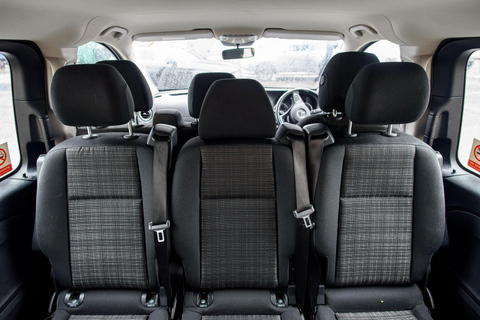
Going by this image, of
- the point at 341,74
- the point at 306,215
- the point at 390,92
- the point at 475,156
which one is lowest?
the point at 306,215

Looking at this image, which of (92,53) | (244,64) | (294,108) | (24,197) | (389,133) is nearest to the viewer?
Result: (389,133)

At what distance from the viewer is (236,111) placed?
1411 millimetres

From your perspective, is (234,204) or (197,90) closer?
(234,204)

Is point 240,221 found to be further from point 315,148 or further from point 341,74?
point 341,74

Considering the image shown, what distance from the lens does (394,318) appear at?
4.66 ft

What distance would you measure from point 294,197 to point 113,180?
0.88m

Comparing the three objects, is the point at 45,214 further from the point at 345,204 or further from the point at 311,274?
the point at 345,204

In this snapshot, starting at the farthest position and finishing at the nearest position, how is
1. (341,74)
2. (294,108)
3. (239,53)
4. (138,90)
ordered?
(294,108), (239,53), (138,90), (341,74)

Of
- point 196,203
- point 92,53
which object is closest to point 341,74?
point 196,203

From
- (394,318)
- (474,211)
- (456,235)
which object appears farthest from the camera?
(456,235)

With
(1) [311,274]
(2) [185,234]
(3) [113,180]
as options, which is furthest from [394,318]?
(3) [113,180]

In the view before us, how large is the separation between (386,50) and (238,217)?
2194 mm

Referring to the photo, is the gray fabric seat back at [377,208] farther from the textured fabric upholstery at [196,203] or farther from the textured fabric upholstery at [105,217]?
the textured fabric upholstery at [105,217]

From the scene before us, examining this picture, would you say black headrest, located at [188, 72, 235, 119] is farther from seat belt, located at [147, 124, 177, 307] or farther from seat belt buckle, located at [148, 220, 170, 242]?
seat belt buckle, located at [148, 220, 170, 242]
